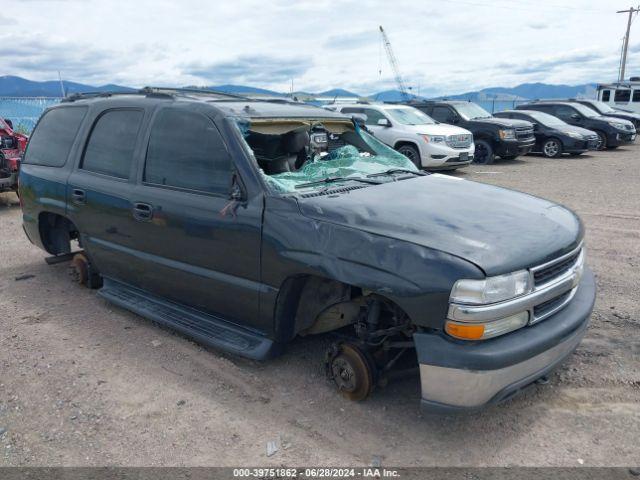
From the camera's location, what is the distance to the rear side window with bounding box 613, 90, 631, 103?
27.8 m

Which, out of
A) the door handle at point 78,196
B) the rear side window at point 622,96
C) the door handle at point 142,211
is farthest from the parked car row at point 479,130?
the door handle at point 142,211

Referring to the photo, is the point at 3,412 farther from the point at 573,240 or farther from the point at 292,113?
the point at 573,240

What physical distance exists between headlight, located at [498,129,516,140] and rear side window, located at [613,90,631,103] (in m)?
16.9

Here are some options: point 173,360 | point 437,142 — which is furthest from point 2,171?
point 437,142

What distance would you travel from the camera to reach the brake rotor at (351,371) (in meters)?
3.21

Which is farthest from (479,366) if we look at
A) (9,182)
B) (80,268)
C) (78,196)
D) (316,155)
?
(9,182)

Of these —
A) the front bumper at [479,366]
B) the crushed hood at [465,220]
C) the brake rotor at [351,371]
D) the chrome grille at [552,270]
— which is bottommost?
the brake rotor at [351,371]

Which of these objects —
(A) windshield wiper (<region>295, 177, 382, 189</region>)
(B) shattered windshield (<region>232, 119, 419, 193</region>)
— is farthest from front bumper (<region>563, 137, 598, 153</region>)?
(A) windshield wiper (<region>295, 177, 382, 189</region>)

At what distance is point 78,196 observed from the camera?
15.2ft

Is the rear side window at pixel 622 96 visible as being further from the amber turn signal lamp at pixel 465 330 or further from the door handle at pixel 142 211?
the amber turn signal lamp at pixel 465 330

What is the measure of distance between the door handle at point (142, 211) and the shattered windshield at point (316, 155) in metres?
0.87

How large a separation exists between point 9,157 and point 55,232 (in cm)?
480

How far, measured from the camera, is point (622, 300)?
472cm

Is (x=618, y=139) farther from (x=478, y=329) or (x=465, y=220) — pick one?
(x=478, y=329)
